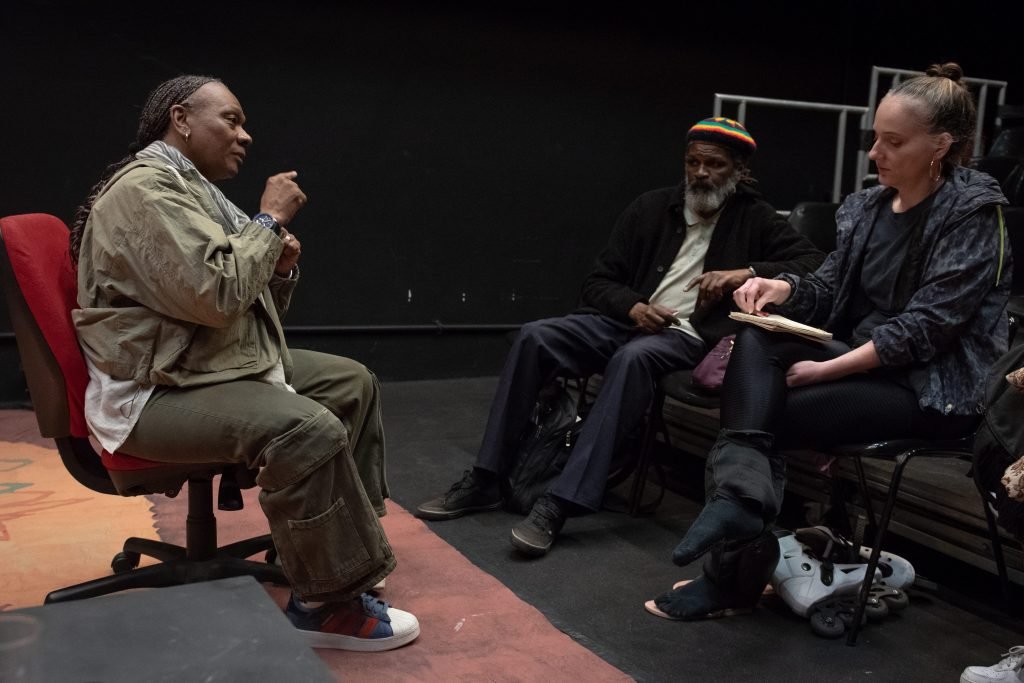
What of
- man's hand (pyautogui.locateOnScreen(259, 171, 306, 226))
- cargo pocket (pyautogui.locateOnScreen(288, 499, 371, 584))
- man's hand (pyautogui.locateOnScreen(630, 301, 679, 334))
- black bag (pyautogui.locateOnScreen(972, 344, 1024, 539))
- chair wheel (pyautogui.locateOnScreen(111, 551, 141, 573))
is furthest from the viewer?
man's hand (pyautogui.locateOnScreen(630, 301, 679, 334))

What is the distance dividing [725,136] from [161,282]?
2042 mm

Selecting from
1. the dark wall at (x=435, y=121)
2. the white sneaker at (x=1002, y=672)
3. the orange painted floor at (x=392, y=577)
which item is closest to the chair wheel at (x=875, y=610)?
the white sneaker at (x=1002, y=672)

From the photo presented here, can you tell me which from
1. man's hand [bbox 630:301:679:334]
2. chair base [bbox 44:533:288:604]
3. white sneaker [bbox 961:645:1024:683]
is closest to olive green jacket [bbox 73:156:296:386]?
chair base [bbox 44:533:288:604]

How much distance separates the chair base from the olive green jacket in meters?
0.51

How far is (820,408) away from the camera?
2.39 m

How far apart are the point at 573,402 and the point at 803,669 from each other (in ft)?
4.24

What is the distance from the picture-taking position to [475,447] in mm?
4070

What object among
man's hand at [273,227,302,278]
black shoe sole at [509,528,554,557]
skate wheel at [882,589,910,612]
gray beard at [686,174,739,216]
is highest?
gray beard at [686,174,739,216]

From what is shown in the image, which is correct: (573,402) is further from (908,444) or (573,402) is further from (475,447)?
(908,444)

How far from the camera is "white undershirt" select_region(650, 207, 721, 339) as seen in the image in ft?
11.0

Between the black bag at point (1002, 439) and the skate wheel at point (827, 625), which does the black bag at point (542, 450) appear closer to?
the skate wheel at point (827, 625)

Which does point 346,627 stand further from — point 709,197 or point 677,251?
point 709,197

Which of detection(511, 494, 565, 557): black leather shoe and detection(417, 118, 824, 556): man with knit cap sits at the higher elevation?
detection(417, 118, 824, 556): man with knit cap

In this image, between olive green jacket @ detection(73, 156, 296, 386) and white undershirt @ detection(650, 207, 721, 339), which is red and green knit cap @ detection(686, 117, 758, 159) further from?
olive green jacket @ detection(73, 156, 296, 386)
